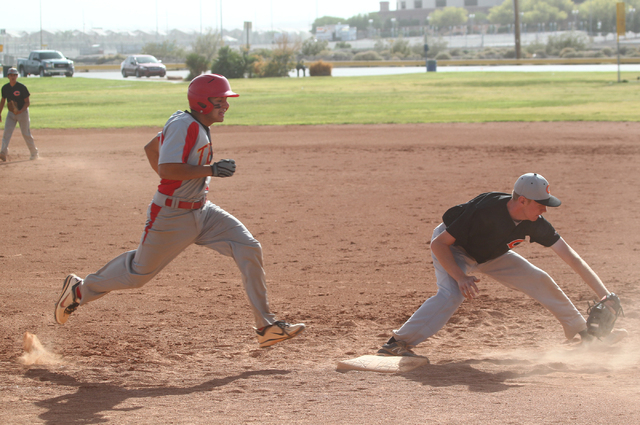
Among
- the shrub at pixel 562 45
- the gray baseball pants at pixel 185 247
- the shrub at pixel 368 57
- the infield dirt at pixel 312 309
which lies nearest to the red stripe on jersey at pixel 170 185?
the gray baseball pants at pixel 185 247

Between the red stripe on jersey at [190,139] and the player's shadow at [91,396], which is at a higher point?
the red stripe on jersey at [190,139]

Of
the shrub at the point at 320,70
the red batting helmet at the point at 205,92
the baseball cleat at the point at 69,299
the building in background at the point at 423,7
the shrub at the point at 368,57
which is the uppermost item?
the building in background at the point at 423,7

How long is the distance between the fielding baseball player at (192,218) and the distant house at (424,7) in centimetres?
17087

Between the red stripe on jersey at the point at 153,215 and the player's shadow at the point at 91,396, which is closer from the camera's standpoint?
the player's shadow at the point at 91,396

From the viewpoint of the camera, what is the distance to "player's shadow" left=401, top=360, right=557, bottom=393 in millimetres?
4332

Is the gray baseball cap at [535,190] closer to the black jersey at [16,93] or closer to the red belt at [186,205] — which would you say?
the red belt at [186,205]

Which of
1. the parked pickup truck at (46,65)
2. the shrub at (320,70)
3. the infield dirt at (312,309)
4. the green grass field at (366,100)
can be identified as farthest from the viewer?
the shrub at (320,70)

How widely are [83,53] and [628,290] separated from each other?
374ft

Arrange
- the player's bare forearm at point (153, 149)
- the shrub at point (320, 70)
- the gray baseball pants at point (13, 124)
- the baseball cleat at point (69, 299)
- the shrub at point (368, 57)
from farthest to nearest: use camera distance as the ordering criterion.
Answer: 1. the shrub at point (368, 57)
2. the shrub at point (320, 70)
3. the gray baseball pants at point (13, 124)
4. the baseball cleat at point (69, 299)
5. the player's bare forearm at point (153, 149)

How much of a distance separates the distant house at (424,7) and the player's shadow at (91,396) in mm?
171572

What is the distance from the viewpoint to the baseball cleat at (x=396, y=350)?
4898 millimetres

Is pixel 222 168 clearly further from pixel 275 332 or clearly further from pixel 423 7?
pixel 423 7

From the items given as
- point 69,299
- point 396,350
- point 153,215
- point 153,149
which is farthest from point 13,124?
point 396,350

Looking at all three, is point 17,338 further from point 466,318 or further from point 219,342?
point 466,318
